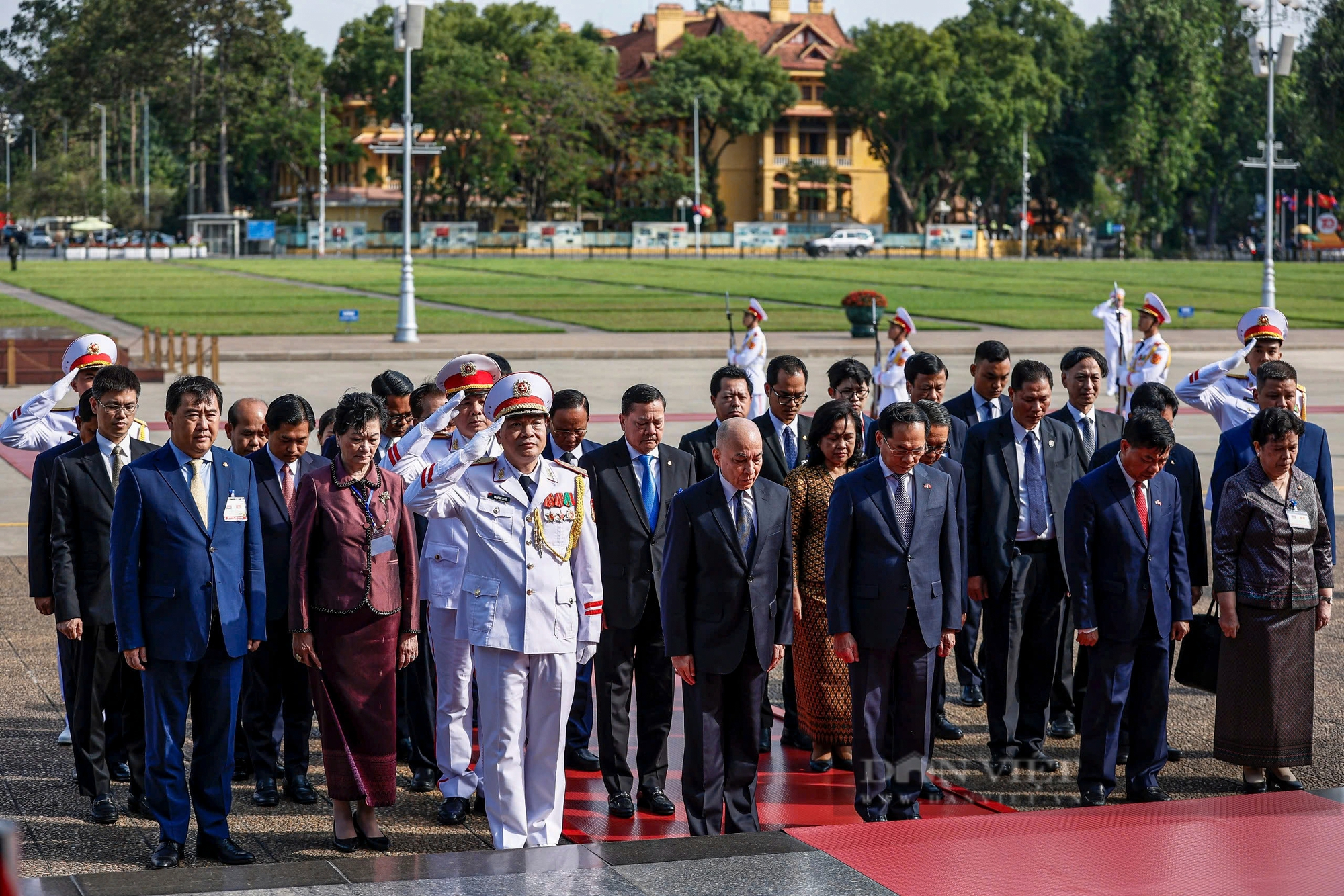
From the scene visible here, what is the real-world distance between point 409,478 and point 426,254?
83.5 meters

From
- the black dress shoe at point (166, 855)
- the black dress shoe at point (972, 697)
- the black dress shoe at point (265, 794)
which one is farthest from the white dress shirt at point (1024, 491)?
the black dress shoe at point (166, 855)

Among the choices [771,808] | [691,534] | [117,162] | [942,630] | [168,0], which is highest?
[168,0]

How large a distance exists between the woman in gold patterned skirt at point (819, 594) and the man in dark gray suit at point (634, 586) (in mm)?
611

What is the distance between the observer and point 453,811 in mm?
6906

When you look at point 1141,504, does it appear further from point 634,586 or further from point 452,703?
point 452,703

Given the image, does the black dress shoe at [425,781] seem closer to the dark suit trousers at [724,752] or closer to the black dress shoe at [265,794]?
the black dress shoe at [265,794]

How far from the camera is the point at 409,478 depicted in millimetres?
6863

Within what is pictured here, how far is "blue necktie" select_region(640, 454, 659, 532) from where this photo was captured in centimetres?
736

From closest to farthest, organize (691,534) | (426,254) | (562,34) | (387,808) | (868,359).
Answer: (691,534) < (387,808) < (868,359) < (426,254) < (562,34)

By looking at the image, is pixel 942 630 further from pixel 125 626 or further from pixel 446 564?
pixel 125 626

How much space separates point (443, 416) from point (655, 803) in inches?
77.8

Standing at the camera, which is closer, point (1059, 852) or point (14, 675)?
point (1059, 852)

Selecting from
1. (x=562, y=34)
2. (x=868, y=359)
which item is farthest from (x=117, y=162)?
(x=868, y=359)

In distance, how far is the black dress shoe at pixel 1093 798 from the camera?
23.3 ft
